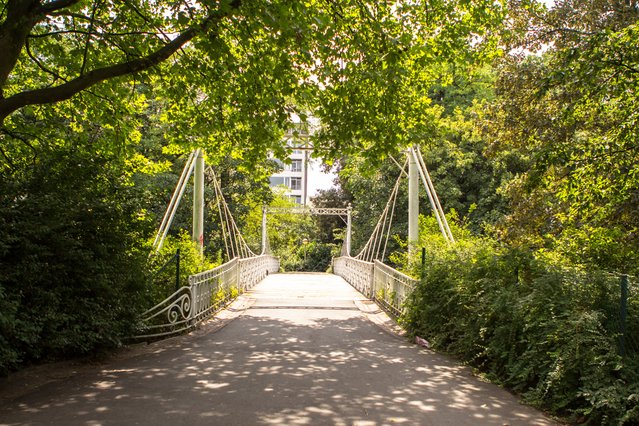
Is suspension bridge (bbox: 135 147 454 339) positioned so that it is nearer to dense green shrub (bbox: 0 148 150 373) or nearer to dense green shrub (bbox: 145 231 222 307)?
dense green shrub (bbox: 145 231 222 307)

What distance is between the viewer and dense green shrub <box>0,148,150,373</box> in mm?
6133

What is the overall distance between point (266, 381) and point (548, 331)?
3.19 meters

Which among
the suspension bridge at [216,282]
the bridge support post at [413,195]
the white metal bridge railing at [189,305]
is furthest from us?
the bridge support post at [413,195]

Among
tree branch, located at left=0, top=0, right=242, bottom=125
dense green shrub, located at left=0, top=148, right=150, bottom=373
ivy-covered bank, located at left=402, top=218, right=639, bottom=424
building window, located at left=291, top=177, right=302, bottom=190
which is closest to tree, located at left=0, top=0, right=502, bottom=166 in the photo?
tree branch, located at left=0, top=0, right=242, bottom=125

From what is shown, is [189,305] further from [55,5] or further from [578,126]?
[578,126]

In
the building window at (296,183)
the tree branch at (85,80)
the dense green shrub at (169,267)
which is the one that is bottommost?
the dense green shrub at (169,267)

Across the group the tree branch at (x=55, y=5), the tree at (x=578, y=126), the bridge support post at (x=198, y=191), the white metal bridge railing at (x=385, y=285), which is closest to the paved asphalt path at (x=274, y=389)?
the white metal bridge railing at (x=385, y=285)

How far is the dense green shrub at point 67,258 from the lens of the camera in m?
6.13

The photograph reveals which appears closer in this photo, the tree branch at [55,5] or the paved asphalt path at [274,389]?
the paved asphalt path at [274,389]

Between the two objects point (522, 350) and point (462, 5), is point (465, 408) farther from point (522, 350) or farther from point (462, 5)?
point (462, 5)

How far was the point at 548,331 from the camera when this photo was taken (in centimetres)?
592

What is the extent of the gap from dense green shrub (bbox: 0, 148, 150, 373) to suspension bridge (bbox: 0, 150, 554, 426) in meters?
0.55

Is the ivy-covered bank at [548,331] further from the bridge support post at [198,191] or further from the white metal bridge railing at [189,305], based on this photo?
the bridge support post at [198,191]

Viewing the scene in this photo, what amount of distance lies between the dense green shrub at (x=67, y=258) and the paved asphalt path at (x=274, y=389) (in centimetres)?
54
